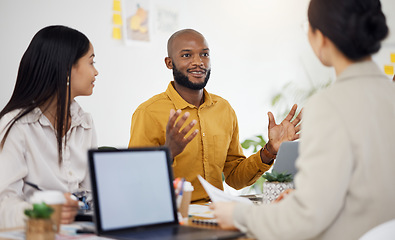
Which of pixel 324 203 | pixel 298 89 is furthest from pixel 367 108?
pixel 298 89

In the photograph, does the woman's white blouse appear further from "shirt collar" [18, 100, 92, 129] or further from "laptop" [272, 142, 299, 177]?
"laptop" [272, 142, 299, 177]

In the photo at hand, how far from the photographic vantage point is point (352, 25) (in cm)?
119

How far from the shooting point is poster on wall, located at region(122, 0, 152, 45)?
3.57 m

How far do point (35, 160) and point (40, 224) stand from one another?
2.12 feet

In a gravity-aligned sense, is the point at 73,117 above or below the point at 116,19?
below

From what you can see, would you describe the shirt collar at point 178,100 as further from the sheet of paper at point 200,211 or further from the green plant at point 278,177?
the green plant at point 278,177

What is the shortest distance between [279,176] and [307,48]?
11.2 ft

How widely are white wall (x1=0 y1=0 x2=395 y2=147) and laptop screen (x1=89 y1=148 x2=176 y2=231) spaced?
1942mm

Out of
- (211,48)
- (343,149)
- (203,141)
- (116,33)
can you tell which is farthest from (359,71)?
(211,48)

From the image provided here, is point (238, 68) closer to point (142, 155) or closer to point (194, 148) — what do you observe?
point (194, 148)

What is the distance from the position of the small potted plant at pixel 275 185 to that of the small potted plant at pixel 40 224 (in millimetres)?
846

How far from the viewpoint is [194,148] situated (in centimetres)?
250

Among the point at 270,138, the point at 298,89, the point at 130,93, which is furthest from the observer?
the point at 298,89

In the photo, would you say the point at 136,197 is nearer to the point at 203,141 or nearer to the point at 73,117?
the point at 73,117
